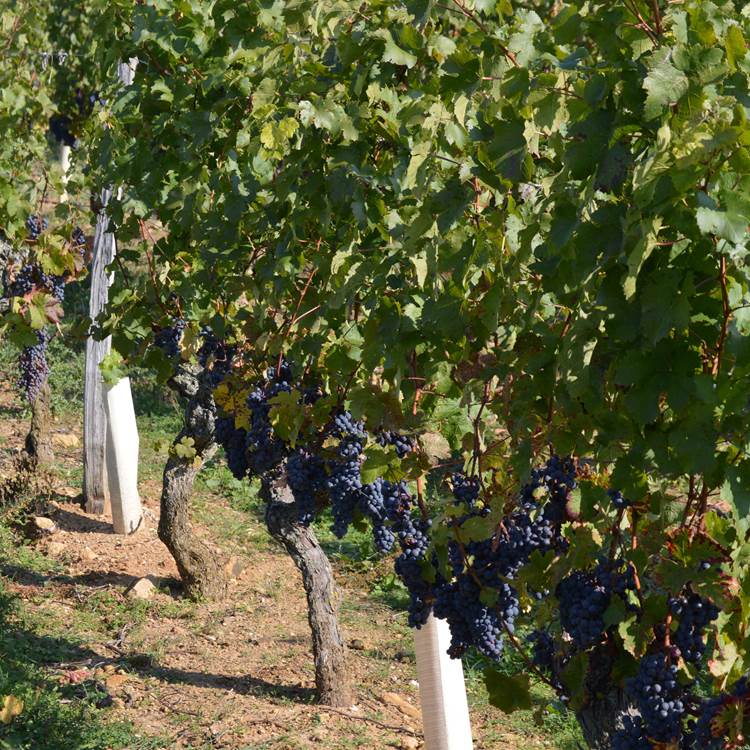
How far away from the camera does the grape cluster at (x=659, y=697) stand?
2.51 m

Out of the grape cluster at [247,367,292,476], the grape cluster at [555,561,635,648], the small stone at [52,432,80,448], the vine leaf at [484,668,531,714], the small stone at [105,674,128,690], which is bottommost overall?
the vine leaf at [484,668,531,714]

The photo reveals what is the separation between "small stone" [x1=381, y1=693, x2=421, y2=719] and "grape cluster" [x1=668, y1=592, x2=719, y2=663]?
4.14 meters

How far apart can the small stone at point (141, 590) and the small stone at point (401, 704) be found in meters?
2.04

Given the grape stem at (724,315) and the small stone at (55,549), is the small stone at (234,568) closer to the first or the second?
the small stone at (55,549)

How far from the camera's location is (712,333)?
2.22 meters

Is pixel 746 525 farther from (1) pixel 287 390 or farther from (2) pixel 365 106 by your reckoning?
(1) pixel 287 390

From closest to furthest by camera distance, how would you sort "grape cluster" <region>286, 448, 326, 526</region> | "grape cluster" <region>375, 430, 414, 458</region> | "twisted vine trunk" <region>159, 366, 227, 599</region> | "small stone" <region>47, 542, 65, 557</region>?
"grape cluster" <region>375, 430, 414, 458</region>
"grape cluster" <region>286, 448, 326, 526</region>
"twisted vine trunk" <region>159, 366, 227, 599</region>
"small stone" <region>47, 542, 65, 557</region>

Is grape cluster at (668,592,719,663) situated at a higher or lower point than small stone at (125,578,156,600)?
lower

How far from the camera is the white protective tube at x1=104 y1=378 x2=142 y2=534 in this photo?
29.3ft

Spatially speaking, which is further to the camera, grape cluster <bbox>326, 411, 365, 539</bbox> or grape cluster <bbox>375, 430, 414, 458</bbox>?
grape cluster <bbox>326, 411, 365, 539</bbox>

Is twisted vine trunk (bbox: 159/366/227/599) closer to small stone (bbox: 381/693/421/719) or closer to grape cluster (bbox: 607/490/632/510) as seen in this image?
small stone (bbox: 381/693/421/719)

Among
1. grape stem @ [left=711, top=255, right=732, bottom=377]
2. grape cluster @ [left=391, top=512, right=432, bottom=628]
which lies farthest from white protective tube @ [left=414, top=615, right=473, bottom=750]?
grape stem @ [left=711, top=255, right=732, bottom=377]

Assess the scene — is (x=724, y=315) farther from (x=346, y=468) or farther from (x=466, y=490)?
(x=346, y=468)

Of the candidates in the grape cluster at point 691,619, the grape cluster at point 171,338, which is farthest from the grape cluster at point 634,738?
the grape cluster at point 171,338
